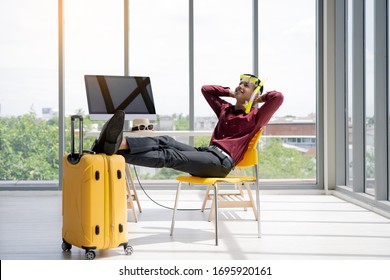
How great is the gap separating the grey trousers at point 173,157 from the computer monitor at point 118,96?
125 cm

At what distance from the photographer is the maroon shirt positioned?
409cm

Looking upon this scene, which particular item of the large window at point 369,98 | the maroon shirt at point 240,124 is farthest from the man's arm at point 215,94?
the large window at point 369,98

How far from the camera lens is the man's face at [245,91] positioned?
4.42 meters

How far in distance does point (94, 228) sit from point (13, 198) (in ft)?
11.0

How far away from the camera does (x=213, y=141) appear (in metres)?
4.22

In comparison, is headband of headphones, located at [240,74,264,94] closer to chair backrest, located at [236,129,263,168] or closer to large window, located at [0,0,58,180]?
chair backrest, located at [236,129,263,168]

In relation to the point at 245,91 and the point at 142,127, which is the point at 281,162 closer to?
the point at 142,127

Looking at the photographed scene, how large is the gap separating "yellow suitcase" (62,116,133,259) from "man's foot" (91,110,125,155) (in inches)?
Answer: 2.0

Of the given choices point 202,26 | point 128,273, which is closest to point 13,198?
point 202,26

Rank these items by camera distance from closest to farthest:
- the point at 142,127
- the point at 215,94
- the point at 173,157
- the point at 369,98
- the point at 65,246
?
1. the point at 65,246
2. the point at 173,157
3. the point at 215,94
4. the point at 142,127
5. the point at 369,98

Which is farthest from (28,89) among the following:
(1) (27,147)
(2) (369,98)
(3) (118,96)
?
(2) (369,98)

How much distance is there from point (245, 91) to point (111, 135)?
1471mm

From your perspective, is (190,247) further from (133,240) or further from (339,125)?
(339,125)

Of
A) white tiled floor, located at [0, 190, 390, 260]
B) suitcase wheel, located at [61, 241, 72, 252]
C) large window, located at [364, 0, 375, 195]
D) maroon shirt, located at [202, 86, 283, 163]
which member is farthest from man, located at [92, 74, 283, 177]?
large window, located at [364, 0, 375, 195]
